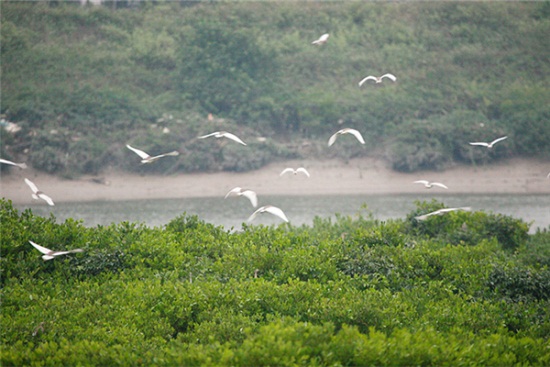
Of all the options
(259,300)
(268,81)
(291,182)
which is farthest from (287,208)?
(259,300)

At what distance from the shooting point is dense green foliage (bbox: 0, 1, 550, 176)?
28.2m

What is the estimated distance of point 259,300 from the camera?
9.34 meters

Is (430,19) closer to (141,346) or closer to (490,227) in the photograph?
(490,227)

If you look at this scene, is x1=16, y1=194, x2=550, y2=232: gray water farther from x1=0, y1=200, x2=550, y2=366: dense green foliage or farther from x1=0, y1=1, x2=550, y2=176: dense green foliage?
x1=0, y1=200, x2=550, y2=366: dense green foliage

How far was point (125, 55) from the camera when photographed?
33.0 meters

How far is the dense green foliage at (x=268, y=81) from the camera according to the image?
2820cm

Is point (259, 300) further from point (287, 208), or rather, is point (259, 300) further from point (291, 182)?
point (291, 182)

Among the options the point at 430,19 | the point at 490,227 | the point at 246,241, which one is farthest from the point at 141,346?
the point at 430,19

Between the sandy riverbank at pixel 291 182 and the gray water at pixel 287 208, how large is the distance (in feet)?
1.21

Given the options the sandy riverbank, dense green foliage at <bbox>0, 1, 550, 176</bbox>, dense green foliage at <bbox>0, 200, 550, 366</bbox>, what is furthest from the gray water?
dense green foliage at <bbox>0, 200, 550, 366</bbox>

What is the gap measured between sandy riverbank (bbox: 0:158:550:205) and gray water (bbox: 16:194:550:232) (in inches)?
14.5

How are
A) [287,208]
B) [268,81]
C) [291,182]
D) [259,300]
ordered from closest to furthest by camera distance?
[259,300]
[287,208]
[291,182]
[268,81]

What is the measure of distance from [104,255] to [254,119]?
19.3 metres

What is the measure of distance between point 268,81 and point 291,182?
6.80 meters
